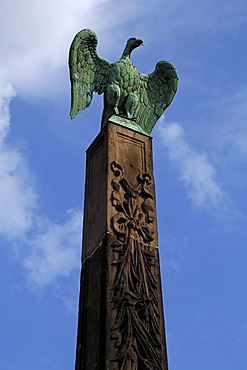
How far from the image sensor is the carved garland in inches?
210

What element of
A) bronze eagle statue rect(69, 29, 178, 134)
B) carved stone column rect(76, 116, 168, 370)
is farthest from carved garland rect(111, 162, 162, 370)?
bronze eagle statue rect(69, 29, 178, 134)

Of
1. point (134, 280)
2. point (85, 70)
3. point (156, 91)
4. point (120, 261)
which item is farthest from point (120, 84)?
point (134, 280)

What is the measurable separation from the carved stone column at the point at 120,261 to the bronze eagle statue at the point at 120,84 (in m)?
0.57

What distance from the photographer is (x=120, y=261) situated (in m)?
5.84

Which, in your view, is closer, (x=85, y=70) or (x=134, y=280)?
(x=134, y=280)

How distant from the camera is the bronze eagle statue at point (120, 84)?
7.71 meters

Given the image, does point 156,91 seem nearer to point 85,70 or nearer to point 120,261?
point 85,70

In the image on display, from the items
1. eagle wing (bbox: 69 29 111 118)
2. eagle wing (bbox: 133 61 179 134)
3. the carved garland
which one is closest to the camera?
the carved garland

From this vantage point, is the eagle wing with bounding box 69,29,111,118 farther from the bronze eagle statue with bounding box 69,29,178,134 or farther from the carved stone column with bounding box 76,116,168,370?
the carved stone column with bounding box 76,116,168,370

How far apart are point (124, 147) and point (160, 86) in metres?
1.75

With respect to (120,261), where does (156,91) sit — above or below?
above

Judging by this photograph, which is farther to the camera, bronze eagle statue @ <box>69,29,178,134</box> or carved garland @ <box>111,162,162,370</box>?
bronze eagle statue @ <box>69,29,178,134</box>

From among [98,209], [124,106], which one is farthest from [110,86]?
[98,209]

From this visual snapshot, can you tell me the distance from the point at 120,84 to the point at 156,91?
27.9 inches
